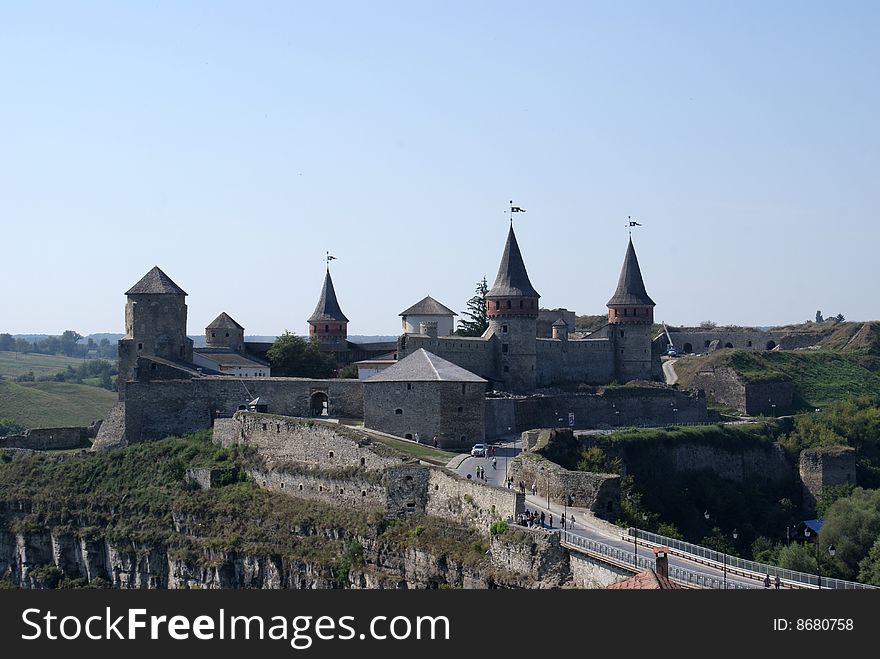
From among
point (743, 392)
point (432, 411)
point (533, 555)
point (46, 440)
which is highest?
point (743, 392)

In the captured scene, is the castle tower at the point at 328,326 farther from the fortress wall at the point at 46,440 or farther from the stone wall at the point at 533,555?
the stone wall at the point at 533,555

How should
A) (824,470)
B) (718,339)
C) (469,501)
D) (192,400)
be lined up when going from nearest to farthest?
Result: (469,501), (192,400), (824,470), (718,339)

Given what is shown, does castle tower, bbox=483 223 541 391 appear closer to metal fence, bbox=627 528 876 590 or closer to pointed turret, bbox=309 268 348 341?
pointed turret, bbox=309 268 348 341

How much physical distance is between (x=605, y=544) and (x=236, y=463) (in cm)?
2250

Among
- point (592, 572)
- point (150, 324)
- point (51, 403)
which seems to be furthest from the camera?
point (51, 403)

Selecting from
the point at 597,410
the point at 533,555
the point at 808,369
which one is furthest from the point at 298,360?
the point at 808,369

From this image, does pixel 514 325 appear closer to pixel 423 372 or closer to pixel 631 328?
pixel 631 328

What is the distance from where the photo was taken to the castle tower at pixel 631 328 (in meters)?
78.1

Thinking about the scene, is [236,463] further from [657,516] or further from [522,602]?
[522,602]

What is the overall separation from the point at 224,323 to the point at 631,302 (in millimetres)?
21718

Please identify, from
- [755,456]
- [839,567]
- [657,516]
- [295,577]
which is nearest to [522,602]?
[295,577]

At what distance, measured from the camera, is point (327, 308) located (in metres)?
78.6

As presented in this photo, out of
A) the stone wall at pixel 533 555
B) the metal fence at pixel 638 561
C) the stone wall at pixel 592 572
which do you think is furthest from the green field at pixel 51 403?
the stone wall at pixel 592 572

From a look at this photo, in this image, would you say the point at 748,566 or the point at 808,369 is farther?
the point at 808,369
